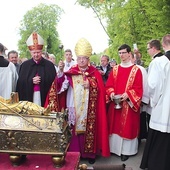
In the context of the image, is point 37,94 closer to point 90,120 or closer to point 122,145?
point 90,120

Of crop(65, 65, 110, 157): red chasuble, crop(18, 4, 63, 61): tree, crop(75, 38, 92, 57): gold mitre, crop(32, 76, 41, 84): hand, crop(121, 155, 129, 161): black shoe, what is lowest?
crop(121, 155, 129, 161): black shoe

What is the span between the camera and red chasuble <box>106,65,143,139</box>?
4470mm

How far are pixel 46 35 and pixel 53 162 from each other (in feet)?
133

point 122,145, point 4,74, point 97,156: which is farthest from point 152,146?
point 4,74

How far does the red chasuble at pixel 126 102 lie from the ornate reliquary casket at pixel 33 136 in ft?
7.71

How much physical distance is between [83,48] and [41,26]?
40.6 metres

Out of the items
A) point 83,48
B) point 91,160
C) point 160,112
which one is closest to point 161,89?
point 160,112

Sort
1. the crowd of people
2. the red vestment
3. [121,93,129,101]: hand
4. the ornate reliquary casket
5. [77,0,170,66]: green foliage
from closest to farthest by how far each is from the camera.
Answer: the ornate reliquary casket < the red vestment < the crowd of people < [121,93,129,101]: hand < [77,0,170,66]: green foliage

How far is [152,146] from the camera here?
13.1 feet

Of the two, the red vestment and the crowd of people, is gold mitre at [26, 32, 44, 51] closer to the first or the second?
the crowd of people

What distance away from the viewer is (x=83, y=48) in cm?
425

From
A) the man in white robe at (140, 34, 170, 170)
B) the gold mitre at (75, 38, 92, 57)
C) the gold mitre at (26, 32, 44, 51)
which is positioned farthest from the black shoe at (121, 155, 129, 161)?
the gold mitre at (26, 32, 44, 51)

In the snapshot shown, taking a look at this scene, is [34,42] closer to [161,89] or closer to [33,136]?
[161,89]

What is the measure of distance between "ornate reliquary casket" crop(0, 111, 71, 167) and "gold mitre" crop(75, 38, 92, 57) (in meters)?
2.10
